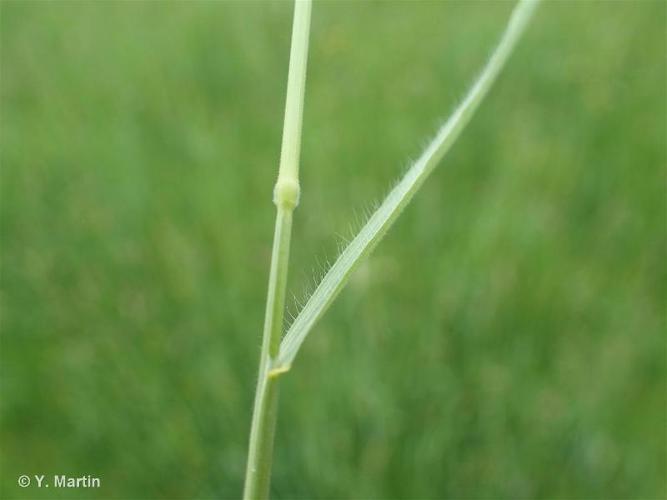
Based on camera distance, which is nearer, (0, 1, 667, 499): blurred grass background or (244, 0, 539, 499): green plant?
(244, 0, 539, 499): green plant

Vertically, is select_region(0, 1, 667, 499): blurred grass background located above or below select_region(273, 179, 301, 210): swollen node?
below

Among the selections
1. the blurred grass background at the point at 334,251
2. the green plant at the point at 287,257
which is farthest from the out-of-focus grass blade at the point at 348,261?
the blurred grass background at the point at 334,251

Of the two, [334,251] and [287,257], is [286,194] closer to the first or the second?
[287,257]

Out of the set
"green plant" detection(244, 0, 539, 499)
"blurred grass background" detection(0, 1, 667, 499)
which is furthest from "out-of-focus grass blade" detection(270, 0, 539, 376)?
"blurred grass background" detection(0, 1, 667, 499)

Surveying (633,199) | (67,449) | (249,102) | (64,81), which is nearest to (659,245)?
(633,199)

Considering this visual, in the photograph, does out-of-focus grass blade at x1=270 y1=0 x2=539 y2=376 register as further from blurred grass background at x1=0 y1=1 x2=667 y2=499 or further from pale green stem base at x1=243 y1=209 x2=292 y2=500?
blurred grass background at x1=0 y1=1 x2=667 y2=499

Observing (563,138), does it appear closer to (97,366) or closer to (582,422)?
(582,422)
